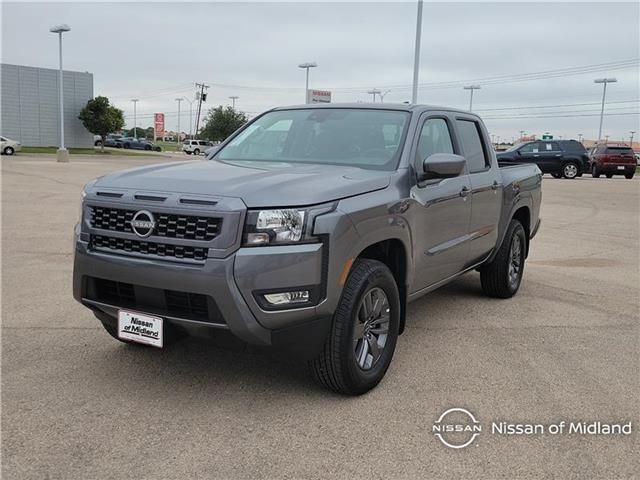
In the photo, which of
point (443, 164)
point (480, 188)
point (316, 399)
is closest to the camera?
point (316, 399)

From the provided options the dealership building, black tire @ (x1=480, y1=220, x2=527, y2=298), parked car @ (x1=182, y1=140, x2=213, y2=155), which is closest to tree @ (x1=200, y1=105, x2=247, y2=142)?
parked car @ (x1=182, y1=140, x2=213, y2=155)

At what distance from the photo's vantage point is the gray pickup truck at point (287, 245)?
131 inches

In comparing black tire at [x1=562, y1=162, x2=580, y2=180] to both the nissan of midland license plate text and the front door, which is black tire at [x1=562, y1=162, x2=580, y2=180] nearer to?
the front door

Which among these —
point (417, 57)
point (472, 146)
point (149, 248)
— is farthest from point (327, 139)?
point (417, 57)

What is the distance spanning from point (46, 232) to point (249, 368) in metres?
6.56

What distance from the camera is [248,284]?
328 cm

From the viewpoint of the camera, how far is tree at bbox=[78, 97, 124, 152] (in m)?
52.7

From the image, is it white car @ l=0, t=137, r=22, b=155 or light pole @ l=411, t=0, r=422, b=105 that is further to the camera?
white car @ l=0, t=137, r=22, b=155

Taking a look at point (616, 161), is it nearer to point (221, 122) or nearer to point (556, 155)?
point (556, 155)

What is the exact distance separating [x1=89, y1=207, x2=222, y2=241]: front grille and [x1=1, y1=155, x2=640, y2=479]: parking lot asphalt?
0.74 meters

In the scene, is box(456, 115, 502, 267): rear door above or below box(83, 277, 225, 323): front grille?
above

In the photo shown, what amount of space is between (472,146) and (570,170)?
25.9 meters

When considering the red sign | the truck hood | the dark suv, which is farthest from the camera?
the red sign

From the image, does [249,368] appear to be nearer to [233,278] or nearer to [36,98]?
[233,278]
